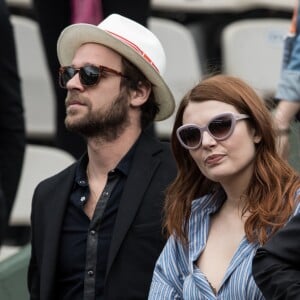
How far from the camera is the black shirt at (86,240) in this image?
4020mm

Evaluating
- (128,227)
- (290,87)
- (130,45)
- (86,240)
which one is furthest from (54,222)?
(290,87)

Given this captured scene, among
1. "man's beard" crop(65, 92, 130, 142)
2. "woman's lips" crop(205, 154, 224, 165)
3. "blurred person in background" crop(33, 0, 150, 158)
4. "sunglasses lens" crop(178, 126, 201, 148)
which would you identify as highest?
"sunglasses lens" crop(178, 126, 201, 148)

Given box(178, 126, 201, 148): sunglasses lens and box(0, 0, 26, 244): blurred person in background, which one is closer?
box(178, 126, 201, 148): sunglasses lens

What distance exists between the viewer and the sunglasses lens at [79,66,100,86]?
4164 mm

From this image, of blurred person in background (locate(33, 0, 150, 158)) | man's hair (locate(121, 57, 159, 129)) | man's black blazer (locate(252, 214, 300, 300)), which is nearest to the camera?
man's black blazer (locate(252, 214, 300, 300))

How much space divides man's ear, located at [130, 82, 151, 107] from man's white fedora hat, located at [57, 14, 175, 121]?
0.10 ft

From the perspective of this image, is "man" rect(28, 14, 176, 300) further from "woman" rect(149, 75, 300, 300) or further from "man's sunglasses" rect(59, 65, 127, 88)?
"woman" rect(149, 75, 300, 300)

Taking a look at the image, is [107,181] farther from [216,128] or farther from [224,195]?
[216,128]

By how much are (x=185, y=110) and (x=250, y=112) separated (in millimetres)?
207

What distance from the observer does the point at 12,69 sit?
524cm

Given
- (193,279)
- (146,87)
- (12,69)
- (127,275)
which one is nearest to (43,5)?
(12,69)

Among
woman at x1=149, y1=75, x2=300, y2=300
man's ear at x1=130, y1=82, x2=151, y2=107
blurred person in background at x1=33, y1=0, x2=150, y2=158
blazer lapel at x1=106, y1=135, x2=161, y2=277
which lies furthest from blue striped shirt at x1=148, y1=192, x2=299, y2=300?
blurred person in background at x1=33, y1=0, x2=150, y2=158

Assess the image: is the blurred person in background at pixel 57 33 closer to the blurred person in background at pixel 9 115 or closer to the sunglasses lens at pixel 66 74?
the blurred person in background at pixel 9 115

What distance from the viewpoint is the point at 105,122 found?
4164mm
